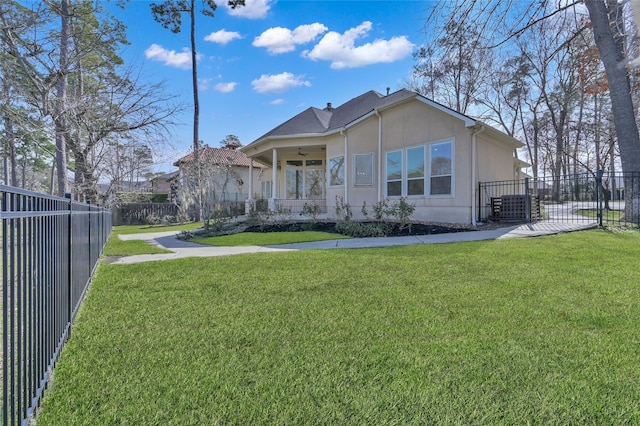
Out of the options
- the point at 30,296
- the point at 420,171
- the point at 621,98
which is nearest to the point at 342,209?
the point at 420,171

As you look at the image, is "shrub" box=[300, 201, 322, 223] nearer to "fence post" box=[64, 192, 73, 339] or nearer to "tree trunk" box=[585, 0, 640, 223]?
"tree trunk" box=[585, 0, 640, 223]

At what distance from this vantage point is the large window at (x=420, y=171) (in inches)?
411

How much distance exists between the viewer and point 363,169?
1258cm

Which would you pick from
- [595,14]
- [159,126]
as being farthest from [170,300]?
[595,14]

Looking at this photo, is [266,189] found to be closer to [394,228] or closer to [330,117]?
[330,117]

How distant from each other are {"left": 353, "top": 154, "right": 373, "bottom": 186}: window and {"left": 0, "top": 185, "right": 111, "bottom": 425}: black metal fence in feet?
35.0

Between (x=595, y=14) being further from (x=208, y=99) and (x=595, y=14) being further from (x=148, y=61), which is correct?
(x=208, y=99)

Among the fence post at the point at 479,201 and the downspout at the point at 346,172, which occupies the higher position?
the downspout at the point at 346,172

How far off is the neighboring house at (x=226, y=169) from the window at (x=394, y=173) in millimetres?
10612

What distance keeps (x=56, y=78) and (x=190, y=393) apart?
10.6 metres

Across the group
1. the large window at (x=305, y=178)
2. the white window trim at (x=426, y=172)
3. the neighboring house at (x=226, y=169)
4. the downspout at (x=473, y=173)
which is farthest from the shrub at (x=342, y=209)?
the neighboring house at (x=226, y=169)

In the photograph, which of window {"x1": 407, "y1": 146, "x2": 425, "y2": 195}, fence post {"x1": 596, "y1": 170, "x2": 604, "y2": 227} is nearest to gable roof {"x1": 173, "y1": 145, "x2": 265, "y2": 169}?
window {"x1": 407, "y1": 146, "x2": 425, "y2": 195}

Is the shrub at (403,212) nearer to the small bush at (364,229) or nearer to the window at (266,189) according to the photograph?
the small bush at (364,229)

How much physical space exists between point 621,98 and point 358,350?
11656 millimetres
